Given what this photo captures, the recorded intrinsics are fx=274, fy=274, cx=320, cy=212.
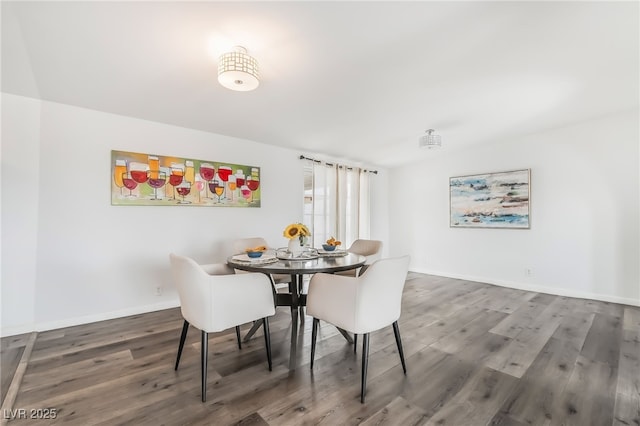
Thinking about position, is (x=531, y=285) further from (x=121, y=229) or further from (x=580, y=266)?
(x=121, y=229)

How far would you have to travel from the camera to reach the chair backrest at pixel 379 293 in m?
1.68

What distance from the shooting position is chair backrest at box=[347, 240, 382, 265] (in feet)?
9.98

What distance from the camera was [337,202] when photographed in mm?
4914

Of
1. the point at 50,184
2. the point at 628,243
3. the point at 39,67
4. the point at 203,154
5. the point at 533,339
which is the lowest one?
the point at 533,339

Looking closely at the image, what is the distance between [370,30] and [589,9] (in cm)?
129

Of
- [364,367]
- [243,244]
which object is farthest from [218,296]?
[243,244]

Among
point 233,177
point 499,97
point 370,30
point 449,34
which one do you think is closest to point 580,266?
point 499,97

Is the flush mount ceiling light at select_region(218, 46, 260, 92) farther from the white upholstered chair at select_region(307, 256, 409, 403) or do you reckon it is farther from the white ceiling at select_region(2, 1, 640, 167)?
the white upholstered chair at select_region(307, 256, 409, 403)

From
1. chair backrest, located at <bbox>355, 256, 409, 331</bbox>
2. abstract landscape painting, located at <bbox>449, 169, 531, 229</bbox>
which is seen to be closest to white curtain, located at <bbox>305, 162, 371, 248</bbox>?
abstract landscape painting, located at <bbox>449, 169, 531, 229</bbox>

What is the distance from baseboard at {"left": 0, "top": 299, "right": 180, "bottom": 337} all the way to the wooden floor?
100mm

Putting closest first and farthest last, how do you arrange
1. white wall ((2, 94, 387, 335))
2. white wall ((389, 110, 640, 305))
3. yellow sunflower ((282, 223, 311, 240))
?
yellow sunflower ((282, 223, 311, 240)) → white wall ((2, 94, 387, 335)) → white wall ((389, 110, 640, 305))

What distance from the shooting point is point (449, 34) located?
1.77 metres

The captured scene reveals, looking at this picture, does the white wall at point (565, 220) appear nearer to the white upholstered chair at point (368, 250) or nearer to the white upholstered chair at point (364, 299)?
the white upholstered chair at point (368, 250)

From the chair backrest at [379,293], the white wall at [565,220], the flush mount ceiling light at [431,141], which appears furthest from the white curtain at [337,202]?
the chair backrest at [379,293]
